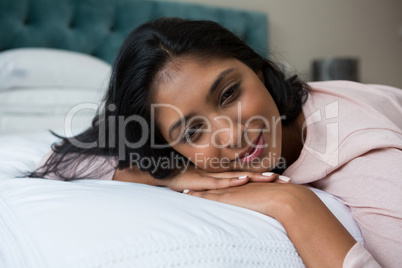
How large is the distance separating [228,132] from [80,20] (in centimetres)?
147

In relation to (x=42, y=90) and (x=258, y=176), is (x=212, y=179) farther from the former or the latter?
(x=42, y=90)

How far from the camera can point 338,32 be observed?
279cm

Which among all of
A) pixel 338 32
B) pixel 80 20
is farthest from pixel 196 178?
pixel 338 32

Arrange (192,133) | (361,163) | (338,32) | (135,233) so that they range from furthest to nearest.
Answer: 1. (338,32)
2. (192,133)
3. (361,163)
4. (135,233)

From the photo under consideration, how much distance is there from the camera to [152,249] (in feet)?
1.26

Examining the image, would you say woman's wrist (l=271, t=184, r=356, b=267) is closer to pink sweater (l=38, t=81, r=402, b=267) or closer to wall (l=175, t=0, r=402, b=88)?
pink sweater (l=38, t=81, r=402, b=267)

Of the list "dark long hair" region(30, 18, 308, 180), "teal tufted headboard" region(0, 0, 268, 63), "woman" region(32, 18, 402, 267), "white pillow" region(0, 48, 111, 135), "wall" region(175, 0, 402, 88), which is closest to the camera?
"woman" region(32, 18, 402, 267)

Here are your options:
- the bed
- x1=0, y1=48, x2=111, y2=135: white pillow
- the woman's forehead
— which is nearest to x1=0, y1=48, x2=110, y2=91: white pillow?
x1=0, y1=48, x2=111, y2=135: white pillow

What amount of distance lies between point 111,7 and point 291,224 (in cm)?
173

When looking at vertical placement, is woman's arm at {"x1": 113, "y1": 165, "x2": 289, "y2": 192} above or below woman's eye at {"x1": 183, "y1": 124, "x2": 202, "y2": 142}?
below

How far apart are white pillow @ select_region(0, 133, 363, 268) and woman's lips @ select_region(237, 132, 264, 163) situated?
19 centimetres

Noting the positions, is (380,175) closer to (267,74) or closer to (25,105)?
(267,74)

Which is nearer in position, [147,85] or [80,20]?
[147,85]

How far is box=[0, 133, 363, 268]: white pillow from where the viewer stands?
379mm
